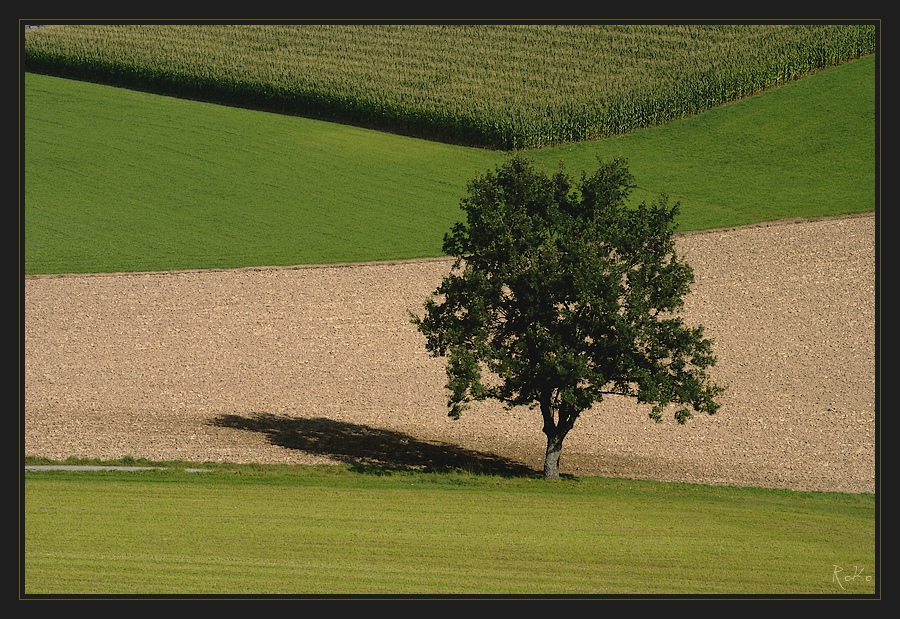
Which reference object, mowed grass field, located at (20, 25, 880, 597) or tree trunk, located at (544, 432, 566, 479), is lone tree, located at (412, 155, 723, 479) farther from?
mowed grass field, located at (20, 25, 880, 597)

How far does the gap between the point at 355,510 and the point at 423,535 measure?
10.5 ft

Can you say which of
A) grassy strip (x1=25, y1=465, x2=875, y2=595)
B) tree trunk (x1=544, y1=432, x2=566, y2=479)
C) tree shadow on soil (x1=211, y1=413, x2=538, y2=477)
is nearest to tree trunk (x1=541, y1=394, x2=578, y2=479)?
tree trunk (x1=544, y1=432, x2=566, y2=479)

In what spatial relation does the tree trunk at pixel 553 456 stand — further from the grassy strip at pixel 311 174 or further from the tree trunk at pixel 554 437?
the grassy strip at pixel 311 174

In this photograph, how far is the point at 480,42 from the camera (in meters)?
99.6

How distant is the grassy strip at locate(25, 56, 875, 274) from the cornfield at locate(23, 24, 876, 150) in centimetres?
228

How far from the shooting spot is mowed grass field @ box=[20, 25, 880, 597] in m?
25.7

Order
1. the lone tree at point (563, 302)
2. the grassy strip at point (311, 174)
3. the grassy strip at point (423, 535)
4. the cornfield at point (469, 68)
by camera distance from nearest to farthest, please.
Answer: the grassy strip at point (423, 535) < the lone tree at point (563, 302) < the grassy strip at point (311, 174) < the cornfield at point (469, 68)

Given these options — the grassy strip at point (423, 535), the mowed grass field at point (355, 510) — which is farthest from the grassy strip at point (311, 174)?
the grassy strip at point (423, 535)

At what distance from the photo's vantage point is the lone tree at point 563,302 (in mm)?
35906

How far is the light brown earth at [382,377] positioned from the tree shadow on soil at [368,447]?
0.40 feet

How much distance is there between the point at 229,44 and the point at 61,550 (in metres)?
76.7

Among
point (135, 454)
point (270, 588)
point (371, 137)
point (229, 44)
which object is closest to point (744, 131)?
point (371, 137)

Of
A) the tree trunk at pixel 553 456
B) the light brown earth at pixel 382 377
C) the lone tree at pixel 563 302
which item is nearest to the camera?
the lone tree at pixel 563 302

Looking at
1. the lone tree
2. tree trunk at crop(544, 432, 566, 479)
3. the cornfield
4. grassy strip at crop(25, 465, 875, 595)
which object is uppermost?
the cornfield
